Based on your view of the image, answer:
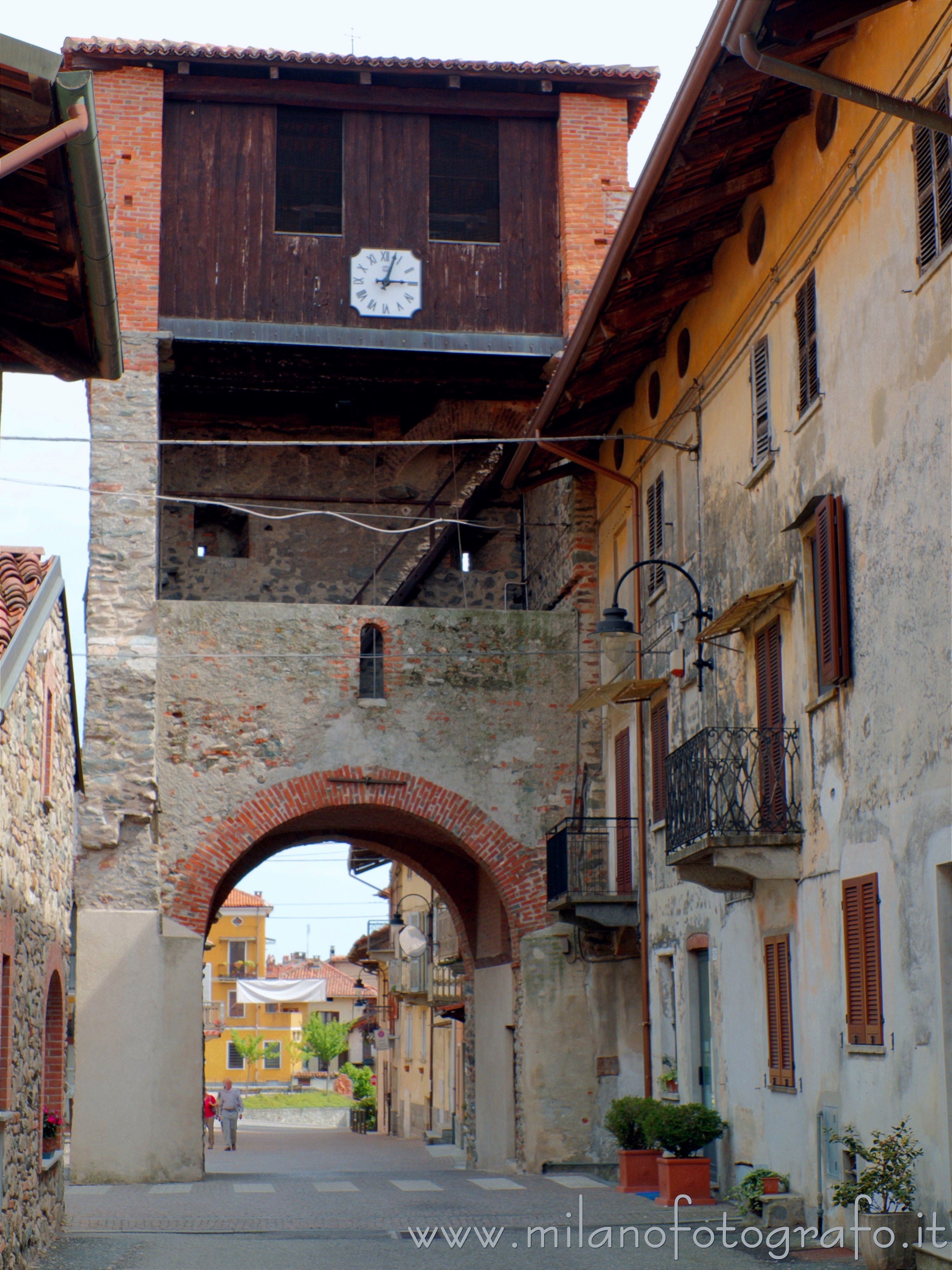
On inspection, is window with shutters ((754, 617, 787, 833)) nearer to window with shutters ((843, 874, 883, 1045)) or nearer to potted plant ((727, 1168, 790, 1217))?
window with shutters ((843, 874, 883, 1045))

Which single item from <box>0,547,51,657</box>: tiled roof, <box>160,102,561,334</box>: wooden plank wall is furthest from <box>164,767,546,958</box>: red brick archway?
<box>0,547,51,657</box>: tiled roof

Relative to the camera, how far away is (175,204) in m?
17.9

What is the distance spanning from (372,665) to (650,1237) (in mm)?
8234

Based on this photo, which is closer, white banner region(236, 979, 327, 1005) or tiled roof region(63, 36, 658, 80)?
tiled roof region(63, 36, 658, 80)

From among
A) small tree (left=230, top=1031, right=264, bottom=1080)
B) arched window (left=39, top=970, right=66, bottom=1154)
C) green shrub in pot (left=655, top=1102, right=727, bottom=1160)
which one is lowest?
small tree (left=230, top=1031, right=264, bottom=1080)

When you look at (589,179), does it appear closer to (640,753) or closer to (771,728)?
(640,753)

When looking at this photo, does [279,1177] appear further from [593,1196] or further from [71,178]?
[71,178]

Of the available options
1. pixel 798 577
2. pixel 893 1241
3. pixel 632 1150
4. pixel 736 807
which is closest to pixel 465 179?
pixel 798 577

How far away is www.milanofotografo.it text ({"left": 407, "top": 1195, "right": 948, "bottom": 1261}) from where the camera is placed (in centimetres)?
1006

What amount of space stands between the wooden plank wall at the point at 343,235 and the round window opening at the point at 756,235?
18.6 feet

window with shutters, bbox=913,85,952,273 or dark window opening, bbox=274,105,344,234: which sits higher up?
dark window opening, bbox=274,105,344,234

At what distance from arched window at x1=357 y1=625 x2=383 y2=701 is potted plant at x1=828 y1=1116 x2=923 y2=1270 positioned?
946 centimetres

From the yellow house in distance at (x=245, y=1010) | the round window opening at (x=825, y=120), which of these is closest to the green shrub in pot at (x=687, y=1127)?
the round window opening at (x=825, y=120)

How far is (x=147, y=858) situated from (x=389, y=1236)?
19.9 feet
